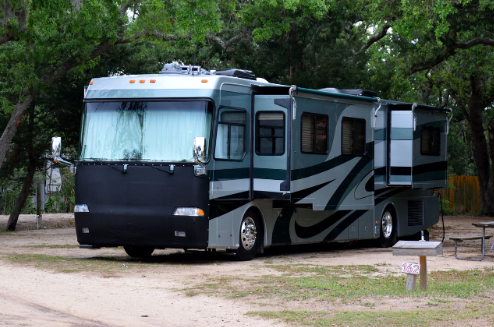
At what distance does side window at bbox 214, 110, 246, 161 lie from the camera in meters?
13.8

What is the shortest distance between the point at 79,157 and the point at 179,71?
2.38 meters

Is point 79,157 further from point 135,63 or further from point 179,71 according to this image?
point 135,63

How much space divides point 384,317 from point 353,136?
910 centimetres

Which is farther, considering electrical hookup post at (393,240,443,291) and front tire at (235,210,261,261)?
front tire at (235,210,261,261)

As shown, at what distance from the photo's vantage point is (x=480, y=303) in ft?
30.6

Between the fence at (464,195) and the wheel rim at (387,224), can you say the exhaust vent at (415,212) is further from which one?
the fence at (464,195)

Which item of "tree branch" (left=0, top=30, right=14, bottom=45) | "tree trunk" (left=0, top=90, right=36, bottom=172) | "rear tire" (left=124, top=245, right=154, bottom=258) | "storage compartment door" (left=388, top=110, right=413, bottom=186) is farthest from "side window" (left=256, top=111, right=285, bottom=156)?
"tree trunk" (left=0, top=90, right=36, bottom=172)

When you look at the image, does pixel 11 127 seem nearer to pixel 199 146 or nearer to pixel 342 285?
pixel 199 146

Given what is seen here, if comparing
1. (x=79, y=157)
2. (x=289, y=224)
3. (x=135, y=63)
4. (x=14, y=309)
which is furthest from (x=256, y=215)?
(x=135, y=63)

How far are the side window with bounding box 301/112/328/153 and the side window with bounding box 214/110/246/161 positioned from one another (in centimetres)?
137

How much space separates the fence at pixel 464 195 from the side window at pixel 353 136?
73.3 ft

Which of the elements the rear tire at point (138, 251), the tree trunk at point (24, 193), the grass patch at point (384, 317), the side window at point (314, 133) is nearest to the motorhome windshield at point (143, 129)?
the rear tire at point (138, 251)

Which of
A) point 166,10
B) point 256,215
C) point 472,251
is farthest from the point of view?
point 166,10

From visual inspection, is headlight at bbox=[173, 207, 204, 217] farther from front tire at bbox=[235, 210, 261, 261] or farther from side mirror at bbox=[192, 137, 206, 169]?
front tire at bbox=[235, 210, 261, 261]
